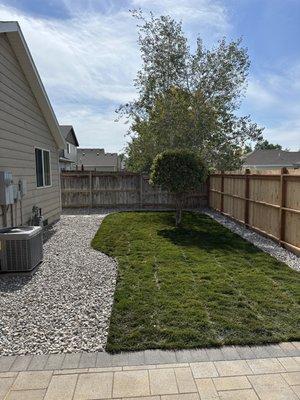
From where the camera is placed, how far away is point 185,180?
10.3m

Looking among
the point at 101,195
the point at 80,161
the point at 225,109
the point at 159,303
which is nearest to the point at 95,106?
the point at 101,195

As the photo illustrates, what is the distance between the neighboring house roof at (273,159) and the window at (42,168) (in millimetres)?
27522

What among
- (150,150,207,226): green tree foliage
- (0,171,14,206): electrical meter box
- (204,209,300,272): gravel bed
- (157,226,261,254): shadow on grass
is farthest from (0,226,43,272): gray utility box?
(150,150,207,226): green tree foliage

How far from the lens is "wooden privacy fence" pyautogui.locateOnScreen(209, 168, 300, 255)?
6.85m

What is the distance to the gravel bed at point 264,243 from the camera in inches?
248

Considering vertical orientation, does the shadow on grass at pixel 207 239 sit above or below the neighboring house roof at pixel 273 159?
below

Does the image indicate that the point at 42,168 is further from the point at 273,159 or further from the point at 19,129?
the point at 273,159

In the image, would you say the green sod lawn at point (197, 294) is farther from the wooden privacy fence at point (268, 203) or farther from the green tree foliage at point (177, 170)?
the green tree foliage at point (177, 170)

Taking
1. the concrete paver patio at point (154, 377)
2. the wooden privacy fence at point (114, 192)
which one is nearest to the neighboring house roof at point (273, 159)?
the wooden privacy fence at point (114, 192)

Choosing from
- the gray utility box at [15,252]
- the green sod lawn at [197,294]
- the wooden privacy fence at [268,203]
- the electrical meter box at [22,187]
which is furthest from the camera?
the electrical meter box at [22,187]

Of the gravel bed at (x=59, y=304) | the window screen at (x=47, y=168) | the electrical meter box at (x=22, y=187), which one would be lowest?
the gravel bed at (x=59, y=304)

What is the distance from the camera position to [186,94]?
1416 cm

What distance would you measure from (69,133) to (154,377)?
3498cm

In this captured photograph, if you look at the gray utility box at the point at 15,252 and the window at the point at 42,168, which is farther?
the window at the point at 42,168
